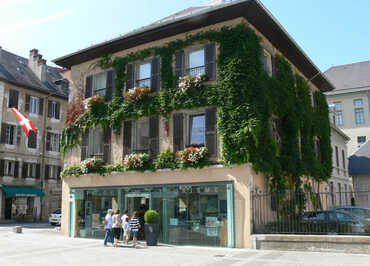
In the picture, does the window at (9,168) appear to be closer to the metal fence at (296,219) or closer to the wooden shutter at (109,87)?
the wooden shutter at (109,87)

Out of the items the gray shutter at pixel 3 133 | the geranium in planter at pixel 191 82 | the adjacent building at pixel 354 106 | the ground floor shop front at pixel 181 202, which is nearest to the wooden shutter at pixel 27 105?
the gray shutter at pixel 3 133

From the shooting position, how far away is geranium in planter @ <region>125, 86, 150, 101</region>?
1855 centimetres

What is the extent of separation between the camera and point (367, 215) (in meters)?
17.0

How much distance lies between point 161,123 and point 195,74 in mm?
2767

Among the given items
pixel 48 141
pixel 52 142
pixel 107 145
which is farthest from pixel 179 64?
pixel 52 142

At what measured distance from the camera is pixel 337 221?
14.5 metres

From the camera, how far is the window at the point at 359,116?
4697 cm

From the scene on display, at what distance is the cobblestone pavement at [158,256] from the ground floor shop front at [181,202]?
906mm

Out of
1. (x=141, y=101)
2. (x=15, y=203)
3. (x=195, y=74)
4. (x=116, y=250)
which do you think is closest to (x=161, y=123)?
(x=141, y=101)

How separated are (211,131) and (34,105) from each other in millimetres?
25112

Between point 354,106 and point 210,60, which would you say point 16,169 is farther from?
point 354,106

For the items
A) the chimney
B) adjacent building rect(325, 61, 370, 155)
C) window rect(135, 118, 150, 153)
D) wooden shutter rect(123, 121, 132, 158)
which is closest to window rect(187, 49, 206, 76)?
window rect(135, 118, 150, 153)

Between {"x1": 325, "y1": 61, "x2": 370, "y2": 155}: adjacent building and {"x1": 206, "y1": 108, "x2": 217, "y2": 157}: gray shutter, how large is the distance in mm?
34023

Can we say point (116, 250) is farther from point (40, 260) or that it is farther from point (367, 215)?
point (367, 215)
